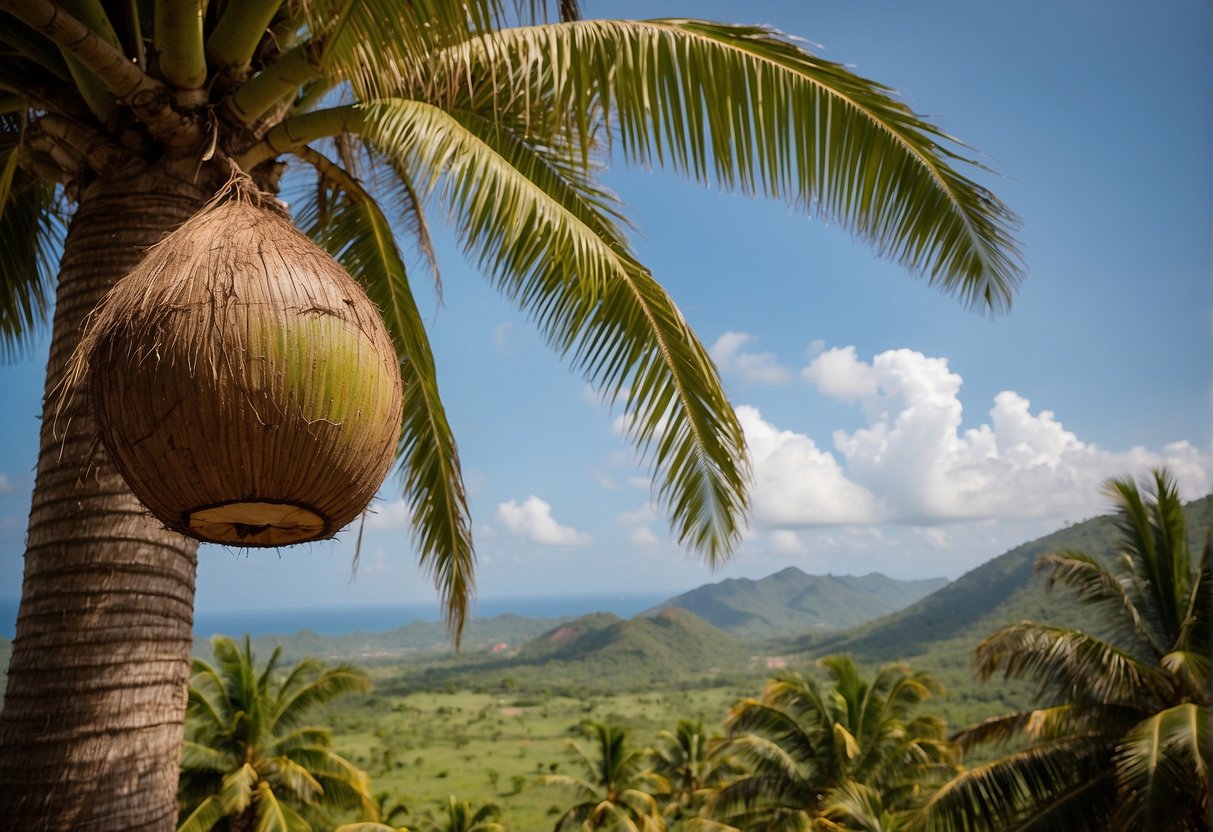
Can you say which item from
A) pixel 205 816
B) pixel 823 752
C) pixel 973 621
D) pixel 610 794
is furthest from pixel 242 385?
pixel 973 621

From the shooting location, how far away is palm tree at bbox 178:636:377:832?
16.5 m

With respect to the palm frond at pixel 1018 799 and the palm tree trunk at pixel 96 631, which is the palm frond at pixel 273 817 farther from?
the palm tree trunk at pixel 96 631

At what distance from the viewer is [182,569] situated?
3.14 m

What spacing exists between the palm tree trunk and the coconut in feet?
4.60

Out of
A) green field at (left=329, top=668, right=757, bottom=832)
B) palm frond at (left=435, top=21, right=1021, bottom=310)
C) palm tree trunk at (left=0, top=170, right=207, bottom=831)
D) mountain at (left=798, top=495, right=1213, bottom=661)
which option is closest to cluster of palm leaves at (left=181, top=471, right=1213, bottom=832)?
palm frond at (left=435, top=21, right=1021, bottom=310)

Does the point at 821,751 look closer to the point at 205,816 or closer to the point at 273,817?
the point at 273,817

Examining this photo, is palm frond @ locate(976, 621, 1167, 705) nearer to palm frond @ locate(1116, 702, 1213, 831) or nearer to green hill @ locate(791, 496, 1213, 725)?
palm frond @ locate(1116, 702, 1213, 831)

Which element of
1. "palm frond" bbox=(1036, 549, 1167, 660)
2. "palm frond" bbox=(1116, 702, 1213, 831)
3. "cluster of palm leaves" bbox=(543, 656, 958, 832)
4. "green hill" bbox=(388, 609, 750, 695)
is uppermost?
"palm frond" bbox=(1036, 549, 1167, 660)

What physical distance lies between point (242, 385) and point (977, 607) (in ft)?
302

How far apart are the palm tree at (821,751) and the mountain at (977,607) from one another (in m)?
47.0

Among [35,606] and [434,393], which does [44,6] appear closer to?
[35,606]

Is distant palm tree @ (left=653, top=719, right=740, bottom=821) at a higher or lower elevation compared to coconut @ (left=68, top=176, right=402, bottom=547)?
lower

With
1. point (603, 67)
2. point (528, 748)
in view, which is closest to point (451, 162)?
point (603, 67)

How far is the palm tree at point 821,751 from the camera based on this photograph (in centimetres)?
1884
